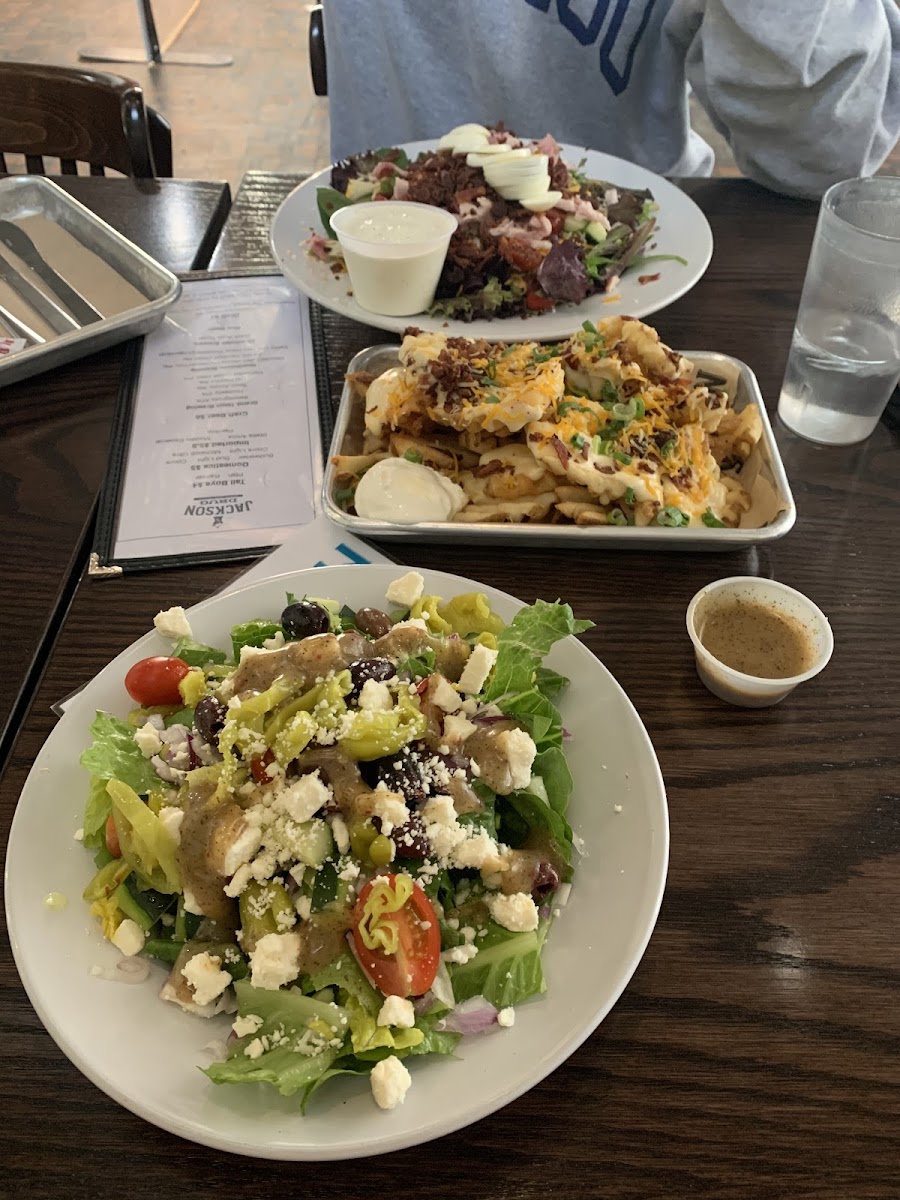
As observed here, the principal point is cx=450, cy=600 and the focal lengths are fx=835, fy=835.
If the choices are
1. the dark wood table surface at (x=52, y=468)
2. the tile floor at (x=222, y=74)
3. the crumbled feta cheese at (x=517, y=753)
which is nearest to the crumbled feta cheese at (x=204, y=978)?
the crumbled feta cheese at (x=517, y=753)

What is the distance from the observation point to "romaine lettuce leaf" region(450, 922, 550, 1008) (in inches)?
30.7

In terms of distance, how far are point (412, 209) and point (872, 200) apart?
0.93 m

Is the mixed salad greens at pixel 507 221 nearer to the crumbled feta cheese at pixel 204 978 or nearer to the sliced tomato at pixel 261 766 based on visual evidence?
the sliced tomato at pixel 261 766

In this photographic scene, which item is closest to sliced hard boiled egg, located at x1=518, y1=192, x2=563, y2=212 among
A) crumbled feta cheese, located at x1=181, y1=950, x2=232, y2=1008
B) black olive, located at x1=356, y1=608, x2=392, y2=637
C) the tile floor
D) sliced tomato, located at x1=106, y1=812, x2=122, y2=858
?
black olive, located at x1=356, y1=608, x2=392, y2=637

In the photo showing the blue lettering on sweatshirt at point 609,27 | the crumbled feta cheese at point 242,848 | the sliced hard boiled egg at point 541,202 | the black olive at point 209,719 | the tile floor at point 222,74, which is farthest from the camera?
the tile floor at point 222,74

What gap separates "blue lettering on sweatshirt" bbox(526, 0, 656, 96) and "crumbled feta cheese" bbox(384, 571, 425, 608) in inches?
79.7

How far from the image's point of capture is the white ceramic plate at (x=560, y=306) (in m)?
1.72

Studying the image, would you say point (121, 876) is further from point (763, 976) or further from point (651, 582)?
point (651, 582)

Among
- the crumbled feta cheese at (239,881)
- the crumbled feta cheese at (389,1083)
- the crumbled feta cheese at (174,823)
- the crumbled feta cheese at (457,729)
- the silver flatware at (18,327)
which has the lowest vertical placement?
the crumbled feta cheese at (389,1083)

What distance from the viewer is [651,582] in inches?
51.6

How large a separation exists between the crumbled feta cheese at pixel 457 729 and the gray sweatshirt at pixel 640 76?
6.31ft

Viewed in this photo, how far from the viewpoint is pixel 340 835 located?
84 cm

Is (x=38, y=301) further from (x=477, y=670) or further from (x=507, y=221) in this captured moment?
(x=477, y=670)

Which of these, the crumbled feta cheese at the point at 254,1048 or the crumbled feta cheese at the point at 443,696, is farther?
the crumbled feta cheese at the point at 443,696
